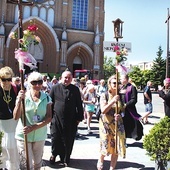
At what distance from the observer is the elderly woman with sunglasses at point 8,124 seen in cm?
423

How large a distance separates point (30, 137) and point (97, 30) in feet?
110

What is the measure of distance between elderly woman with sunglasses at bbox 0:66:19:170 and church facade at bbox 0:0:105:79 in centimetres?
2938

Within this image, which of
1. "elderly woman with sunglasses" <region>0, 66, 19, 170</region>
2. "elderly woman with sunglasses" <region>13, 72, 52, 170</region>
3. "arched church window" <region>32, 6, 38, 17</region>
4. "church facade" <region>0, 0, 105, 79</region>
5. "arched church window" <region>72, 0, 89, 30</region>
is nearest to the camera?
"elderly woman with sunglasses" <region>13, 72, 52, 170</region>

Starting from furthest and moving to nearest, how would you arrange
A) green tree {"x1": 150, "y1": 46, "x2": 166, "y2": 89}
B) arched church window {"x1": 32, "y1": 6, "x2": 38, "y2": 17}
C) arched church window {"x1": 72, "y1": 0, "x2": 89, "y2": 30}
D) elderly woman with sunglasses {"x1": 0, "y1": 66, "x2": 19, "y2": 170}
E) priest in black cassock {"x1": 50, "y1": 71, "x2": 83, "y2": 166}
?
green tree {"x1": 150, "y1": 46, "x2": 166, "y2": 89}, arched church window {"x1": 72, "y1": 0, "x2": 89, "y2": 30}, arched church window {"x1": 32, "y1": 6, "x2": 38, "y2": 17}, priest in black cassock {"x1": 50, "y1": 71, "x2": 83, "y2": 166}, elderly woman with sunglasses {"x1": 0, "y1": 66, "x2": 19, "y2": 170}

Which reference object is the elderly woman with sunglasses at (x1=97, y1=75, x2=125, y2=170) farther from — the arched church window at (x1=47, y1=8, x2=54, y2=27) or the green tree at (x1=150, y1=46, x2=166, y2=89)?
the green tree at (x1=150, y1=46, x2=166, y2=89)

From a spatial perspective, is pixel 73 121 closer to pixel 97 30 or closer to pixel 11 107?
pixel 11 107

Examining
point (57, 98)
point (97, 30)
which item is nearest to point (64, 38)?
point (97, 30)

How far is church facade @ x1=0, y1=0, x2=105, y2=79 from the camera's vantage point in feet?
112

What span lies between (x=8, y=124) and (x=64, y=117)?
1599 millimetres

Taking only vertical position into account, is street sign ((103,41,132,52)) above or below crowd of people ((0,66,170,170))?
above

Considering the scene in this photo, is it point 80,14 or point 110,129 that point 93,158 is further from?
point 80,14

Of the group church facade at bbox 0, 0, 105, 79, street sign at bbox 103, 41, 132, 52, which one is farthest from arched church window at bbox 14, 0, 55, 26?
street sign at bbox 103, 41, 132, 52

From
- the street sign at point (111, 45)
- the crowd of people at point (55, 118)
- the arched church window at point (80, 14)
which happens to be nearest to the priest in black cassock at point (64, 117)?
the crowd of people at point (55, 118)

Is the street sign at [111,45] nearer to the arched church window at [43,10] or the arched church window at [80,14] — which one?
the arched church window at [43,10]
